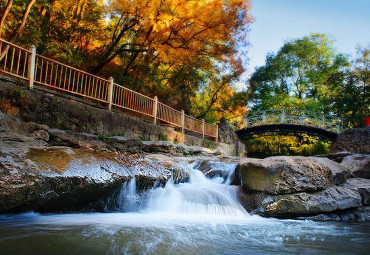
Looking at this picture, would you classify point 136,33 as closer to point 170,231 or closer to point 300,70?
point 170,231

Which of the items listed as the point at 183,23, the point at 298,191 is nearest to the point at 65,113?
the point at 298,191

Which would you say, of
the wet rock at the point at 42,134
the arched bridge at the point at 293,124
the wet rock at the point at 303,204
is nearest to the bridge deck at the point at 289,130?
the arched bridge at the point at 293,124

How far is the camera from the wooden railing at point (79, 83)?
21.1ft

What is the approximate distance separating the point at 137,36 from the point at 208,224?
10.6m

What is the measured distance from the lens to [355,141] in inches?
586

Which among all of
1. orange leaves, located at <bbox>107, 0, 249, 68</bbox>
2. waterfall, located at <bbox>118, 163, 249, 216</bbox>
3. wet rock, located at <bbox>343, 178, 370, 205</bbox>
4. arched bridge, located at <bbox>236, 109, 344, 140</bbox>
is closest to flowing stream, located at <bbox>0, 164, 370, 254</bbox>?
waterfall, located at <bbox>118, 163, 249, 216</bbox>

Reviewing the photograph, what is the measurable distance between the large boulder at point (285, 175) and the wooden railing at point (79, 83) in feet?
17.5

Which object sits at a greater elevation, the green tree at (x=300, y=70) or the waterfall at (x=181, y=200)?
the green tree at (x=300, y=70)

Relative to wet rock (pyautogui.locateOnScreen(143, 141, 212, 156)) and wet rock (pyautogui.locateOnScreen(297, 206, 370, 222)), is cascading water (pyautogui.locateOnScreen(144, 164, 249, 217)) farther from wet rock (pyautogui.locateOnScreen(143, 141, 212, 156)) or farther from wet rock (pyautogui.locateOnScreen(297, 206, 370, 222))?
wet rock (pyautogui.locateOnScreen(143, 141, 212, 156))

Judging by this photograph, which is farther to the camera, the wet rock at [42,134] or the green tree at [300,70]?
the green tree at [300,70]

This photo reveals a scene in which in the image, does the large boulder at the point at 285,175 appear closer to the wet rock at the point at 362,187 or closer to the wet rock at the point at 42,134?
the wet rock at the point at 362,187

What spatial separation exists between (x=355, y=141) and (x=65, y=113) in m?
15.1

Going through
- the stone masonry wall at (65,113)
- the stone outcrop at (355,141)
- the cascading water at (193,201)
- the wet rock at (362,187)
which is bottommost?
the cascading water at (193,201)

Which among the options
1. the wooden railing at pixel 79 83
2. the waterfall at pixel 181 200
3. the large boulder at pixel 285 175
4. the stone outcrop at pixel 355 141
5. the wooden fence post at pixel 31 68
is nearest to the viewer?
the waterfall at pixel 181 200
